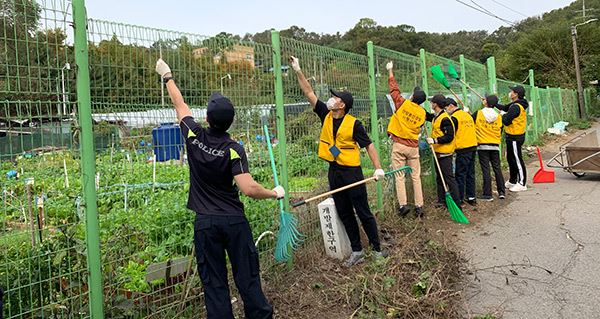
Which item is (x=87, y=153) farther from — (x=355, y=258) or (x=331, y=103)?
(x=355, y=258)

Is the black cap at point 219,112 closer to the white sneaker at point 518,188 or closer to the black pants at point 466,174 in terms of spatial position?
the black pants at point 466,174

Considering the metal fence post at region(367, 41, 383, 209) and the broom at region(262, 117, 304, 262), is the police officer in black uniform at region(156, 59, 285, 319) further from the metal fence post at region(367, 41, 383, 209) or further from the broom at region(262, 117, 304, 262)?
the metal fence post at region(367, 41, 383, 209)

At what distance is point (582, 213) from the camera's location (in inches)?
292

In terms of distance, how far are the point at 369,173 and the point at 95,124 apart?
4.12m

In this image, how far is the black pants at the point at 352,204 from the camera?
199 inches

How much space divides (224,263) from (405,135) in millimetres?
4219

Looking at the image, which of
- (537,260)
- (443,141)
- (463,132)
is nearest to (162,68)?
(537,260)

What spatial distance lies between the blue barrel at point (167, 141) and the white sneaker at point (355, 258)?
7.50 ft

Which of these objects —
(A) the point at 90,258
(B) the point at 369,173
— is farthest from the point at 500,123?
(A) the point at 90,258

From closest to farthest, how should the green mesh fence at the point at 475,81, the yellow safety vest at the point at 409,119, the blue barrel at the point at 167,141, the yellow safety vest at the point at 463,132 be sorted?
the blue barrel at the point at 167,141 → the yellow safety vest at the point at 409,119 → the yellow safety vest at the point at 463,132 → the green mesh fence at the point at 475,81

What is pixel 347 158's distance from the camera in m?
5.07

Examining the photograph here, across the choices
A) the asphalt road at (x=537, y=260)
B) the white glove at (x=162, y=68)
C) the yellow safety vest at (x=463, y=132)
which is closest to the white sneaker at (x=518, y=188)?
the asphalt road at (x=537, y=260)

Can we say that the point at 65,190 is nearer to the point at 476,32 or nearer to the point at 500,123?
the point at 500,123

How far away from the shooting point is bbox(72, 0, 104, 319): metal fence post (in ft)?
9.93
